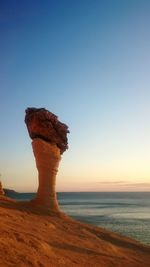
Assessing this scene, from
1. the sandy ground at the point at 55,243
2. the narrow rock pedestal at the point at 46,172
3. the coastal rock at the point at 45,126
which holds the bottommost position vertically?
the sandy ground at the point at 55,243

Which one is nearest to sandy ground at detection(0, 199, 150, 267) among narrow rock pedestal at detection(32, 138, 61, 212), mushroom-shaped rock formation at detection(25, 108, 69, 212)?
narrow rock pedestal at detection(32, 138, 61, 212)

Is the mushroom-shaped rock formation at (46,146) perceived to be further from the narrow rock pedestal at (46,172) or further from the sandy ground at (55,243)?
the sandy ground at (55,243)

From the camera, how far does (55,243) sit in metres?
16.5

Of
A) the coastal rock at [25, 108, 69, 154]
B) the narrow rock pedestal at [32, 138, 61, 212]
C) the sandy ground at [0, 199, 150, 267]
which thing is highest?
the coastal rock at [25, 108, 69, 154]

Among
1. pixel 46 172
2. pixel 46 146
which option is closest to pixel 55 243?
pixel 46 172

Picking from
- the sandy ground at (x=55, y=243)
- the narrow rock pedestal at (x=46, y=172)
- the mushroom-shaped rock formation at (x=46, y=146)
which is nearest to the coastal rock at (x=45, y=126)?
the mushroom-shaped rock formation at (x=46, y=146)

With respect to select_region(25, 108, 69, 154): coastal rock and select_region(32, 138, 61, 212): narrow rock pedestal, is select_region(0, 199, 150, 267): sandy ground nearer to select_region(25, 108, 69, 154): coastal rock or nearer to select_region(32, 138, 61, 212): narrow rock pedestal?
select_region(32, 138, 61, 212): narrow rock pedestal

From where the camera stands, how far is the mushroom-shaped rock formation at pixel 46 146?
2495 centimetres

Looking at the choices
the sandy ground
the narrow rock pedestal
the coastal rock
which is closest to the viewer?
the sandy ground

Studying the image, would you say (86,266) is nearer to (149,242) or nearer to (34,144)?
(34,144)

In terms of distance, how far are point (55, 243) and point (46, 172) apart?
29.5ft

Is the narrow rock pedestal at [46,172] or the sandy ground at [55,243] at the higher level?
the narrow rock pedestal at [46,172]

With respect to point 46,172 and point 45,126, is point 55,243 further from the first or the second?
point 45,126

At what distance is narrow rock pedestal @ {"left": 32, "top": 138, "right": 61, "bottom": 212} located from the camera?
24.9 metres
